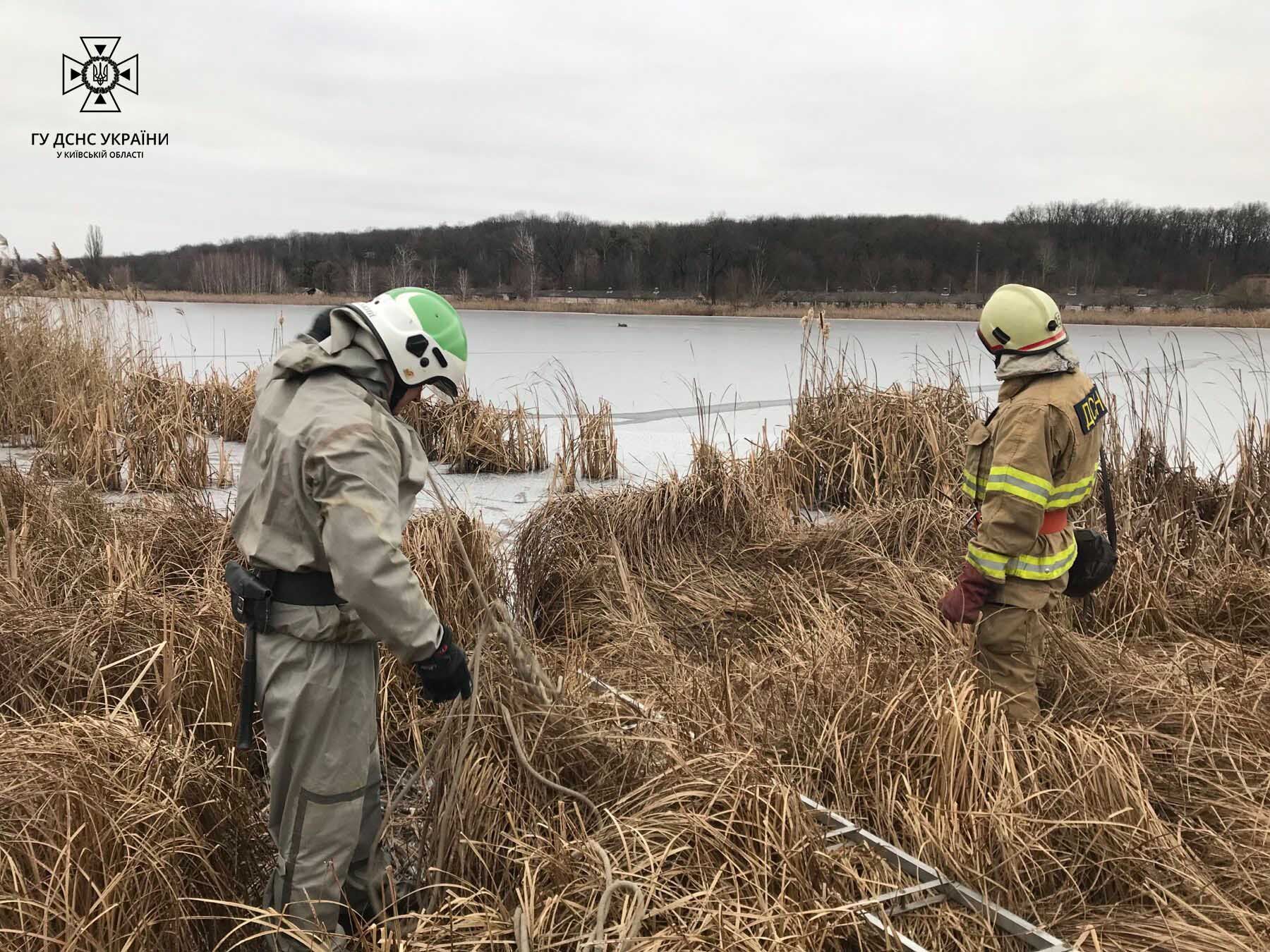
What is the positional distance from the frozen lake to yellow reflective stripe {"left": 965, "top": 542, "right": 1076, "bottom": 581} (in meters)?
2.74

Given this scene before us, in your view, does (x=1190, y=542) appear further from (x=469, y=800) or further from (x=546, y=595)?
(x=469, y=800)

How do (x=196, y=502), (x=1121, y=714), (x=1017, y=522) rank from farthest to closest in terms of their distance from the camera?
(x=196, y=502) → (x=1121, y=714) → (x=1017, y=522)

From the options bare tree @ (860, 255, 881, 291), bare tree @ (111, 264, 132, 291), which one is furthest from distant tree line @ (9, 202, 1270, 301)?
bare tree @ (111, 264, 132, 291)

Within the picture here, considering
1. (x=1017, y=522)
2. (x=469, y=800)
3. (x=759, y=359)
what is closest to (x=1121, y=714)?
(x=1017, y=522)

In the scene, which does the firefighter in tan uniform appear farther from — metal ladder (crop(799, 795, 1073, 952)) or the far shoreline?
the far shoreline

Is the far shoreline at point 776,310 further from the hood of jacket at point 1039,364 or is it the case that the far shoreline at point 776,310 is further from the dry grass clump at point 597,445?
the hood of jacket at point 1039,364

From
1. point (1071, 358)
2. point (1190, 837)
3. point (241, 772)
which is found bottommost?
point (1190, 837)

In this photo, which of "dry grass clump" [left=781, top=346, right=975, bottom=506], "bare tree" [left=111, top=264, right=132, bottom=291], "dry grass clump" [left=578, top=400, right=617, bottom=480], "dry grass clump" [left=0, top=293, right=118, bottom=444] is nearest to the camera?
"dry grass clump" [left=781, top=346, right=975, bottom=506]

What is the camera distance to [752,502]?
6.15 m

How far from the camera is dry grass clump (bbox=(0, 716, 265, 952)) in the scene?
89.0 inches

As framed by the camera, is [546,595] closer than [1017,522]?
No

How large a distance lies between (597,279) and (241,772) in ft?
148

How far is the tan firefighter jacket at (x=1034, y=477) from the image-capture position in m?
3.28

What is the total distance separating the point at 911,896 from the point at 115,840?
2.09 m
